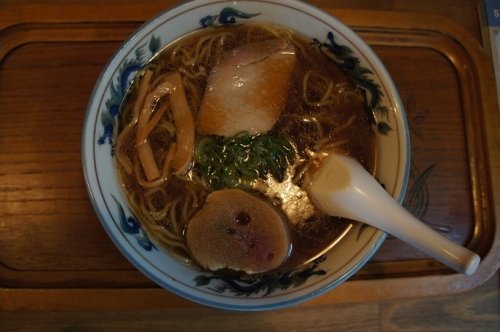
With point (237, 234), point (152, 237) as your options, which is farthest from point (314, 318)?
point (152, 237)

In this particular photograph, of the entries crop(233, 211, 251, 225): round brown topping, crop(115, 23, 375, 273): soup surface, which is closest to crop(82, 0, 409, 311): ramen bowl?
crop(115, 23, 375, 273): soup surface

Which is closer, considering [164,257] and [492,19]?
[164,257]

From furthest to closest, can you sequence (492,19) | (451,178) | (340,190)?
(492,19)
(451,178)
(340,190)

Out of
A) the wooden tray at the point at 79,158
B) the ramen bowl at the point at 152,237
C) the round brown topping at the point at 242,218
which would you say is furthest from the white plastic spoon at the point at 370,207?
the wooden tray at the point at 79,158

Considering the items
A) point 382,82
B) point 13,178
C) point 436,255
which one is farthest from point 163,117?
point 436,255

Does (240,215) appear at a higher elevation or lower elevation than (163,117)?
lower

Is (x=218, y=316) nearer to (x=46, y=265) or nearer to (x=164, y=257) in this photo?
(x=164, y=257)

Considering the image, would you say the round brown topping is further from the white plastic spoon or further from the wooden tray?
the wooden tray
